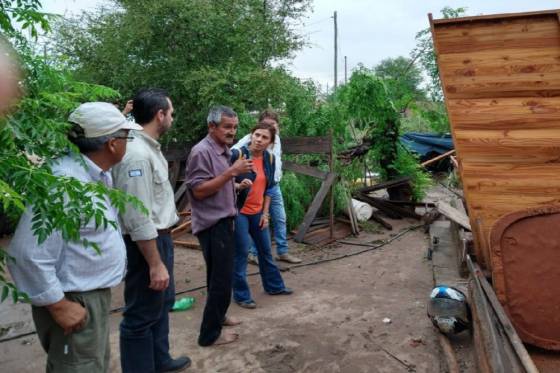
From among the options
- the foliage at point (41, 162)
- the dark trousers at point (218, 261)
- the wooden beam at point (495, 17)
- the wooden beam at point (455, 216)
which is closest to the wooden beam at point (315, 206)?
the wooden beam at point (455, 216)

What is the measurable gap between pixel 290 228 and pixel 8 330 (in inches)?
178

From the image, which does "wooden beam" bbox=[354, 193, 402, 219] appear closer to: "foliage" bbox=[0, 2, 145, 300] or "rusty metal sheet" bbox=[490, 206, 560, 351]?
"rusty metal sheet" bbox=[490, 206, 560, 351]

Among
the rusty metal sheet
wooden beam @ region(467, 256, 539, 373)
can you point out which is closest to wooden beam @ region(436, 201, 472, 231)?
wooden beam @ region(467, 256, 539, 373)

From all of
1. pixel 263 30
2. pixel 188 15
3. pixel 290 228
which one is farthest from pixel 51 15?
pixel 263 30

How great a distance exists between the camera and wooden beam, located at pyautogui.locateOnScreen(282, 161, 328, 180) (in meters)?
7.18

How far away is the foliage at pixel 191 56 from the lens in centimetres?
802

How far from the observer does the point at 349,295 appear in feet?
15.8

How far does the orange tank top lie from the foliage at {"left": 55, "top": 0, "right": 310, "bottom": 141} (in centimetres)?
362

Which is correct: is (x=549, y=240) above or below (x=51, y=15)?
below

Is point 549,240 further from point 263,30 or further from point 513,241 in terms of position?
point 263,30

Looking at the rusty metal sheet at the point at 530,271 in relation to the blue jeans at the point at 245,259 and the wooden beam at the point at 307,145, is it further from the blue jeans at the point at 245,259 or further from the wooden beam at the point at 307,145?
the wooden beam at the point at 307,145

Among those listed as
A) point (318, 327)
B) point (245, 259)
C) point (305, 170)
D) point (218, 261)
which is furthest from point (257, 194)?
point (305, 170)

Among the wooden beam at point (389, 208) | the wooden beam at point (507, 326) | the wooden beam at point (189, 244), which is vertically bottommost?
the wooden beam at point (189, 244)

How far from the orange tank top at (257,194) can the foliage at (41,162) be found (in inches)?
103
